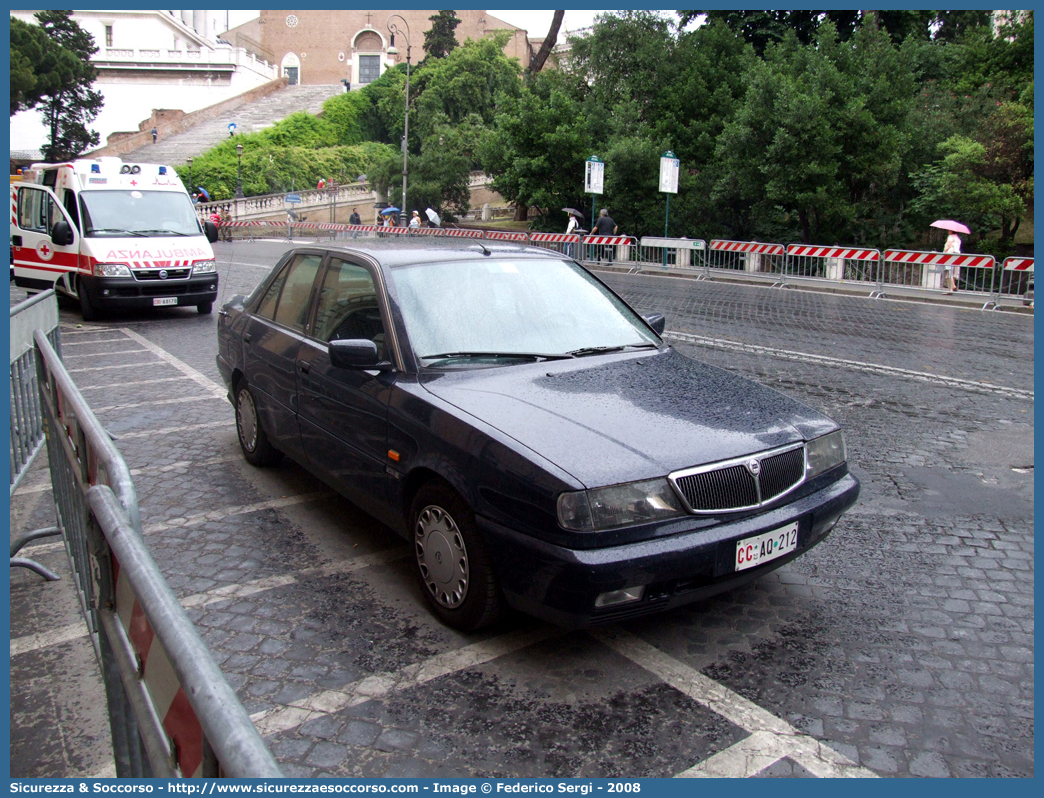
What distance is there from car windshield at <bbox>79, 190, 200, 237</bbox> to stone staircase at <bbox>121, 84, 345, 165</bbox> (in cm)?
5033

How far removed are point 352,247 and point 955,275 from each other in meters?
17.4

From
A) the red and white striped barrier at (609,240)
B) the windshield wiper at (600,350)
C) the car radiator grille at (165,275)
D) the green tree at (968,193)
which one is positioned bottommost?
the windshield wiper at (600,350)

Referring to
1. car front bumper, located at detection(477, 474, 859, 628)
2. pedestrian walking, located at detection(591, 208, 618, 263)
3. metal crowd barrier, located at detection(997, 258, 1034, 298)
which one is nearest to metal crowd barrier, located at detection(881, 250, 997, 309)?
metal crowd barrier, located at detection(997, 258, 1034, 298)

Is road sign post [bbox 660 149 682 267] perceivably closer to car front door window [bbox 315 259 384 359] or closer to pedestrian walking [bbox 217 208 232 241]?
pedestrian walking [bbox 217 208 232 241]

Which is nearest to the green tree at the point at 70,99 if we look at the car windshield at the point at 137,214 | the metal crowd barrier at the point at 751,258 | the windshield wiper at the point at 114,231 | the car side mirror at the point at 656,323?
the metal crowd barrier at the point at 751,258

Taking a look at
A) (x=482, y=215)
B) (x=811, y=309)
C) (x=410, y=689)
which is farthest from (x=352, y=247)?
(x=482, y=215)

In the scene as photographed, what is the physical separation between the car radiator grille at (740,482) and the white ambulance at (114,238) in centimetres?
1189

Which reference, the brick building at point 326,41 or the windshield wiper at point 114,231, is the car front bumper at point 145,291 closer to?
the windshield wiper at point 114,231

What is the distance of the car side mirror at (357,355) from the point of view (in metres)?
4.31

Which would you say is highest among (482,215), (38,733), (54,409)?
(482,215)

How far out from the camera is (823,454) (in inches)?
161

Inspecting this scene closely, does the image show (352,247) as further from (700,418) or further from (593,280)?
(700,418)

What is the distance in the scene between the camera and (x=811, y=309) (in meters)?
16.6

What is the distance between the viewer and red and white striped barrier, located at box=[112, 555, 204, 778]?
162 centimetres
